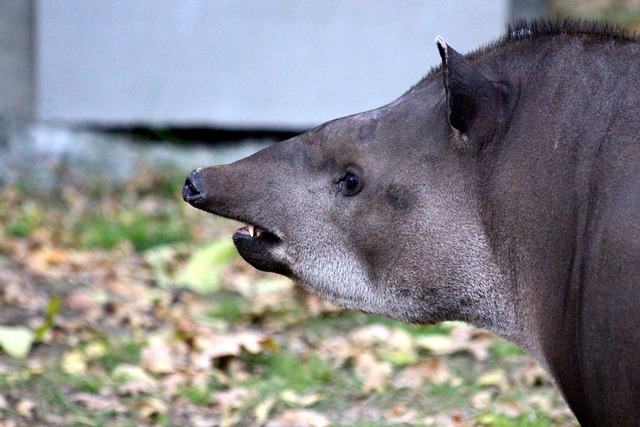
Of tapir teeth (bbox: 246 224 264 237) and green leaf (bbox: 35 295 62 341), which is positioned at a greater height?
tapir teeth (bbox: 246 224 264 237)

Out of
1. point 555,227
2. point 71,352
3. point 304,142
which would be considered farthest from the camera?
point 71,352

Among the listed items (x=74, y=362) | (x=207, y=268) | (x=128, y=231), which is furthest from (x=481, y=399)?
(x=128, y=231)

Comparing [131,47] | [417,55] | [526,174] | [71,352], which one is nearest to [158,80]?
[131,47]

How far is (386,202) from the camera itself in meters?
3.74

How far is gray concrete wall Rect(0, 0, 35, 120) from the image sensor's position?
957cm

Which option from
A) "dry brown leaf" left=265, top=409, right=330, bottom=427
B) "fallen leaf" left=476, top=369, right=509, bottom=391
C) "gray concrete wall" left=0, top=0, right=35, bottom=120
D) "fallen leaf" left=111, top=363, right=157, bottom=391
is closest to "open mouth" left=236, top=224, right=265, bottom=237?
"dry brown leaf" left=265, top=409, right=330, bottom=427

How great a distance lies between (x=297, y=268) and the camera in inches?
154

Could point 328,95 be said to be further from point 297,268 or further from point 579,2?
point 579,2

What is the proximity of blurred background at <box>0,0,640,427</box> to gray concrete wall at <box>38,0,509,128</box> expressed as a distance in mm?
13

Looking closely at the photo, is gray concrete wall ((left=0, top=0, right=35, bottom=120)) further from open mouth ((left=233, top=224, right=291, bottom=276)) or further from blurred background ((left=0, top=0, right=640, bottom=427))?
open mouth ((left=233, top=224, right=291, bottom=276))

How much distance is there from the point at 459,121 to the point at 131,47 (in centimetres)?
645

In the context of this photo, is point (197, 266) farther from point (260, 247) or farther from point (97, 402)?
→ point (260, 247)

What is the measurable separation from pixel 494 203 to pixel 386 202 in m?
0.38

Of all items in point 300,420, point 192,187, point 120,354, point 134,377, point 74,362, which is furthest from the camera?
point 120,354
